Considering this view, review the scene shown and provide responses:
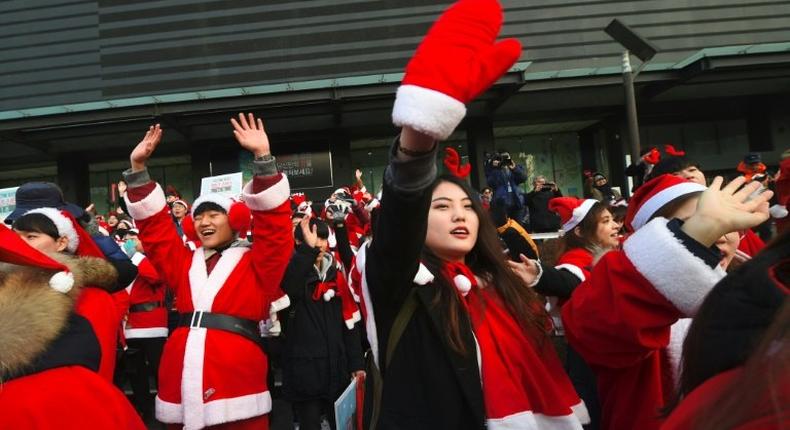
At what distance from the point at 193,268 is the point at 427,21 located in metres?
16.7

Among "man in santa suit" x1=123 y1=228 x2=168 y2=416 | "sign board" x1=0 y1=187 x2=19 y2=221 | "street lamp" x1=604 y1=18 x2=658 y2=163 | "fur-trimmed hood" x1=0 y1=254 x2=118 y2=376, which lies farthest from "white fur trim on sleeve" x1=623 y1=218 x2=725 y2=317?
"sign board" x1=0 y1=187 x2=19 y2=221

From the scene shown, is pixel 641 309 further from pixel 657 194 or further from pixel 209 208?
pixel 209 208

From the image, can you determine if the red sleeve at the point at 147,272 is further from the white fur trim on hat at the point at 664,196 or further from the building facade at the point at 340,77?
the building facade at the point at 340,77

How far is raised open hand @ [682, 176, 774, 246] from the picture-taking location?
1252mm

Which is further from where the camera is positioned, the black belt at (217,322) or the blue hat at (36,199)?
the blue hat at (36,199)

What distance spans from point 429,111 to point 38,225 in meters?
2.54

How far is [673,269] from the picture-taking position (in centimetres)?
126

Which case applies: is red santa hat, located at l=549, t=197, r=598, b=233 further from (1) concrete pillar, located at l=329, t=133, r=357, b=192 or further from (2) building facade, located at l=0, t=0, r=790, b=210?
(1) concrete pillar, located at l=329, t=133, r=357, b=192

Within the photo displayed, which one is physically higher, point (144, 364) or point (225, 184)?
point (225, 184)

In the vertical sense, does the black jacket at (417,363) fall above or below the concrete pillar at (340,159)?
below

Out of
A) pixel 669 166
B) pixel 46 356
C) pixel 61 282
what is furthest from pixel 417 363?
pixel 669 166

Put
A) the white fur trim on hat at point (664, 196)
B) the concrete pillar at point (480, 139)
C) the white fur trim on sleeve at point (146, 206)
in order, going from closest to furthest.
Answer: the white fur trim on hat at point (664, 196) → the white fur trim on sleeve at point (146, 206) → the concrete pillar at point (480, 139)

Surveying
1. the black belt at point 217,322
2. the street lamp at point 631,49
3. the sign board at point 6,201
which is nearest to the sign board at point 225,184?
the sign board at point 6,201

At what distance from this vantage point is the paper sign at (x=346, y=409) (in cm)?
182
